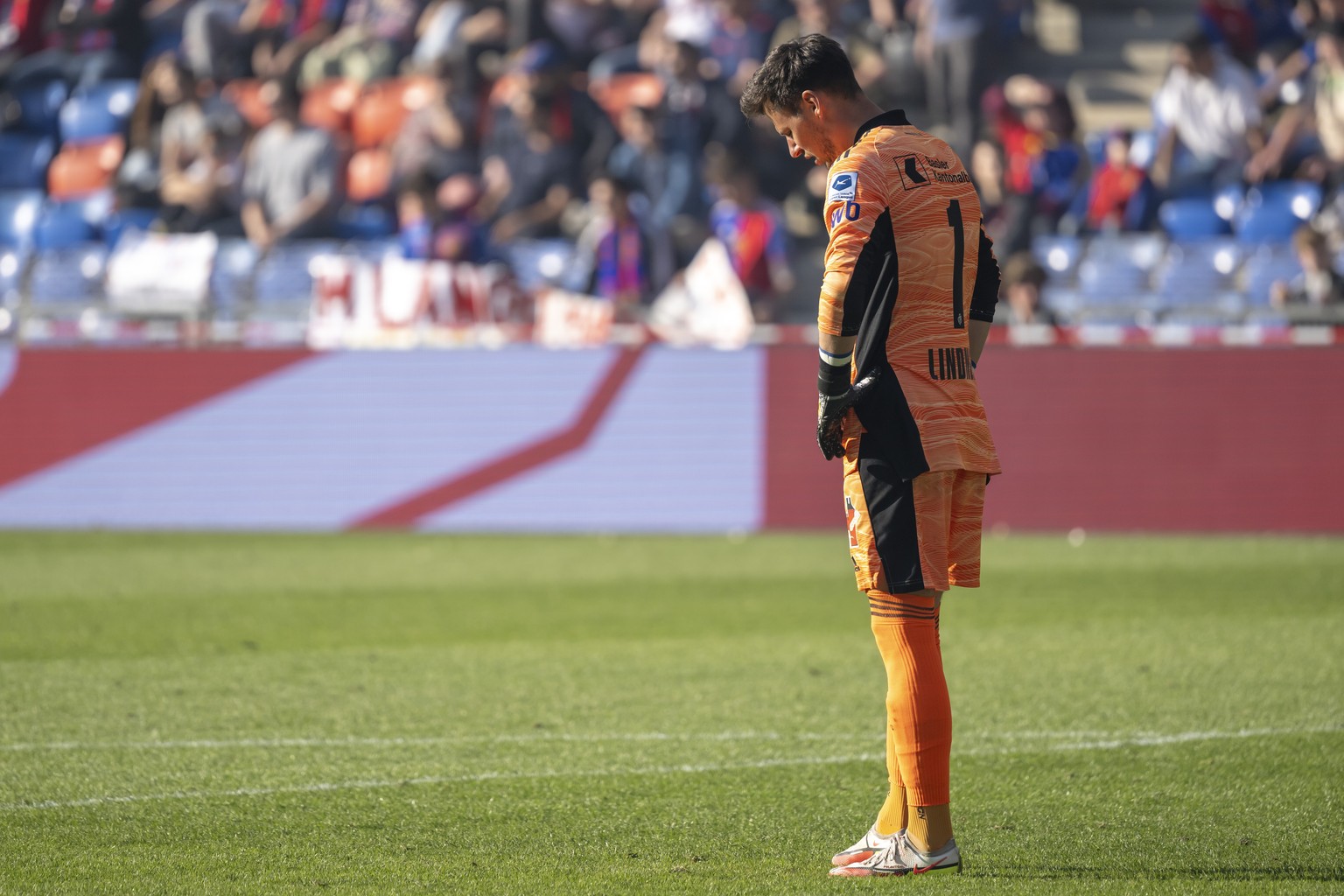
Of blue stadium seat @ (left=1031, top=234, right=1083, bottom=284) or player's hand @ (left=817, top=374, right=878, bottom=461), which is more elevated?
blue stadium seat @ (left=1031, top=234, right=1083, bottom=284)

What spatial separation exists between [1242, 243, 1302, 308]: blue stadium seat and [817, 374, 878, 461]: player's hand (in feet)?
32.6

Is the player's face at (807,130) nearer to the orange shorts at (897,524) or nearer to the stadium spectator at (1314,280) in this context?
the orange shorts at (897,524)

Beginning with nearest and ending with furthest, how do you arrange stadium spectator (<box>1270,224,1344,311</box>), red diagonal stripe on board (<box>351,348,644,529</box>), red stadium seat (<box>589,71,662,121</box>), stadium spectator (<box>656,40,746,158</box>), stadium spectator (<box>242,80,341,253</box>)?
stadium spectator (<box>1270,224,1344,311</box>) → red diagonal stripe on board (<box>351,348,644,529</box>) → stadium spectator (<box>656,40,746,158</box>) → stadium spectator (<box>242,80,341,253</box>) → red stadium seat (<box>589,71,662,121</box>)

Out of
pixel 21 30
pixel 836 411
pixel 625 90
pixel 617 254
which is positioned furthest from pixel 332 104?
pixel 836 411

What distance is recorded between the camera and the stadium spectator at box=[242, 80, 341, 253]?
16438 millimetres

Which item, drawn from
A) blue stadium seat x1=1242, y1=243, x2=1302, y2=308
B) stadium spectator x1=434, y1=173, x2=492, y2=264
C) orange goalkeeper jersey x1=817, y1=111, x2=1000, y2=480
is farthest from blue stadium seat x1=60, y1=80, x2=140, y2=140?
orange goalkeeper jersey x1=817, y1=111, x2=1000, y2=480

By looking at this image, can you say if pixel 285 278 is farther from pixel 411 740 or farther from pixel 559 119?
pixel 411 740

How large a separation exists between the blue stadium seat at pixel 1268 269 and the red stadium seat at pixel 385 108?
8589 millimetres

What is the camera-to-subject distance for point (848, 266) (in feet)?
13.6

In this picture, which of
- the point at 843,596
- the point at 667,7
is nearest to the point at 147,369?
the point at 843,596

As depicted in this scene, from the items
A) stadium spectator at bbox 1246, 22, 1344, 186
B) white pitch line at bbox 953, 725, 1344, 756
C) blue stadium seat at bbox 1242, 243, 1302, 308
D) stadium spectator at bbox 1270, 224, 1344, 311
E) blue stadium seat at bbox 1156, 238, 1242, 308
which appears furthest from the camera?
stadium spectator at bbox 1246, 22, 1344, 186

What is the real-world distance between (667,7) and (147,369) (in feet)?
23.7

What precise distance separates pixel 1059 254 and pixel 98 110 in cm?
1070

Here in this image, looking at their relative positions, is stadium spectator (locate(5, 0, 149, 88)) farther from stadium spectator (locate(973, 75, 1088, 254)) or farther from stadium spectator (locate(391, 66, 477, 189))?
stadium spectator (locate(973, 75, 1088, 254))
